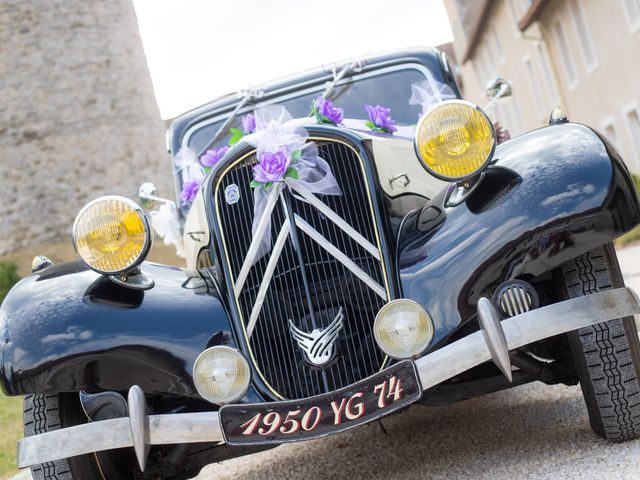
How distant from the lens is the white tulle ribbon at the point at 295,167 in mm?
2822

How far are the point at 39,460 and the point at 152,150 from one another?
16970mm

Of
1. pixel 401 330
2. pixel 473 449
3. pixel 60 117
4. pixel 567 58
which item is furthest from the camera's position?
pixel 60 117

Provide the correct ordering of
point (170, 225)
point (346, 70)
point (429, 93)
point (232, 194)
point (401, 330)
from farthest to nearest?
point (170, 225), point (346, 70), point (429, 93), point (232, 194), point (401, 330)

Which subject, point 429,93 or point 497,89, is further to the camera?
point 429,93

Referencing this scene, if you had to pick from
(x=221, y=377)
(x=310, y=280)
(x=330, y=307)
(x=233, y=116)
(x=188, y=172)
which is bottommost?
(x=221, y=377)

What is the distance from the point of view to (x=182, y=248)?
4.57 meters

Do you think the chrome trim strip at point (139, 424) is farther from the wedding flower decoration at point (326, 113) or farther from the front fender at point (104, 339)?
the wedding flower decoration at point (326, 113)

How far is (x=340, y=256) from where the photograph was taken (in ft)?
9.03

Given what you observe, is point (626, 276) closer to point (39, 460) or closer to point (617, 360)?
point (617, 360)

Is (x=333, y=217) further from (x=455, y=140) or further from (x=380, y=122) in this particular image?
(x=380, y=122)

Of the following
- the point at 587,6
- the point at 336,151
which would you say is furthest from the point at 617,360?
the point at 587,6

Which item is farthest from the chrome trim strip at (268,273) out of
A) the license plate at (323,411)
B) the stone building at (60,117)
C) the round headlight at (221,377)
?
the stone building at (60,117)

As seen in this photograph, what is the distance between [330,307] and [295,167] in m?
0.49

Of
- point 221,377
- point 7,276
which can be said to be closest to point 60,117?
point 7,276
